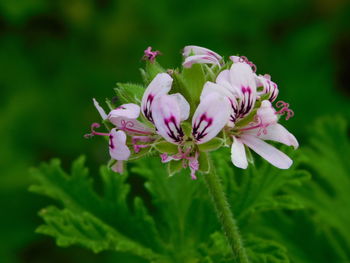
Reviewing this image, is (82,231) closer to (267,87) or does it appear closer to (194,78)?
(194,78)

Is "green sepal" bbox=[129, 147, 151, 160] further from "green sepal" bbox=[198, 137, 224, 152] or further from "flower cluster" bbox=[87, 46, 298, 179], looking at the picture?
"green sepal" bbox=[198, 137, 224, 152]

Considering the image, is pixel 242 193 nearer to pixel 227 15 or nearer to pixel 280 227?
pixel 280 227

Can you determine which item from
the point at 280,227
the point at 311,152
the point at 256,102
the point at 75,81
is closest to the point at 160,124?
the point at 256,102

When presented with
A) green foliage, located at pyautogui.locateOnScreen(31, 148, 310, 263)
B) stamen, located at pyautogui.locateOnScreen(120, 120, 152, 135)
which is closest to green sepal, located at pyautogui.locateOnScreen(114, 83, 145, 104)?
stamen, located at pyautogui.locateOnScreen(120, 120, 152, 135)

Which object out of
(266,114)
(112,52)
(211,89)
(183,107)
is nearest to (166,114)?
(183,107)

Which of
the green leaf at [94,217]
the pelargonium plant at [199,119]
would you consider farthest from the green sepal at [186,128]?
the green leaf at [94,217]

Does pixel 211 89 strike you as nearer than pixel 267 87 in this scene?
Yes
